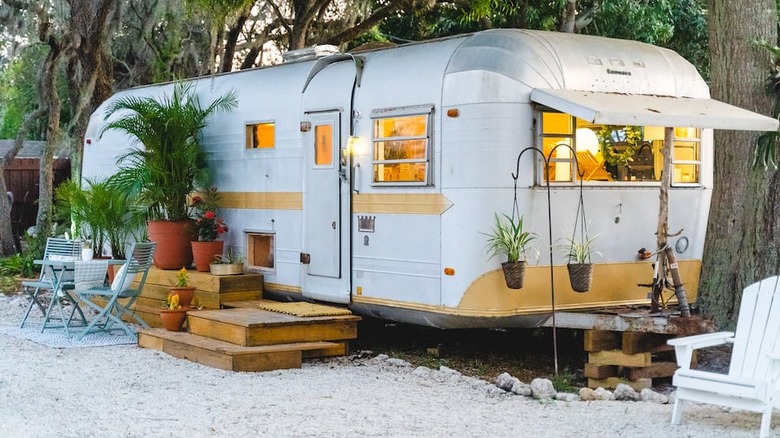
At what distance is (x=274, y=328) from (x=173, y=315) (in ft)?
5.30

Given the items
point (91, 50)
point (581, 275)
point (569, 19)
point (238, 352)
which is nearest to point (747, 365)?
point (581, 275)

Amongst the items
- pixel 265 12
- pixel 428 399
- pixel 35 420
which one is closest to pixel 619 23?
pixel 265 12

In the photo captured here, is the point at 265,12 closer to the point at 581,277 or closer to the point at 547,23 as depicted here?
the point at 547,23

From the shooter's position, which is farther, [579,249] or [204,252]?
[204,252]

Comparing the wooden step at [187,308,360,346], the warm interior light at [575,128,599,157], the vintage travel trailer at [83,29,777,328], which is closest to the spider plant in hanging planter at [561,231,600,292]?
the vintage travel trailer at [83,29,777,328]

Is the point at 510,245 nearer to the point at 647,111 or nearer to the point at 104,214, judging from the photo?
the point at 647,111

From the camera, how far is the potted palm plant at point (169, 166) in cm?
1228

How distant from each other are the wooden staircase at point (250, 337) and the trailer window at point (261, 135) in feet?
5.06

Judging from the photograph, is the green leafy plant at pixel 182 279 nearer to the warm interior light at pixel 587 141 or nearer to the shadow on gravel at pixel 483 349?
the shadow on gravel at pixel 483 349

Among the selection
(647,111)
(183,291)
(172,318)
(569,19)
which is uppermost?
(569,19)

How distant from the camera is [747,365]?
755 centimetres

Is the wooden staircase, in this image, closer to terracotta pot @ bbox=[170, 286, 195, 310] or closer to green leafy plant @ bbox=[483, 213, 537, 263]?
terracotta pot @ bbox=[170, 286, 195, 310]

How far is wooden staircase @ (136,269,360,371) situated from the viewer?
968cm

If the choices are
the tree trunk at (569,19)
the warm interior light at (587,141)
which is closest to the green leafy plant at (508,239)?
the warm interior light at (587,141)
